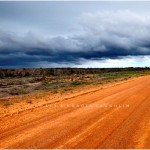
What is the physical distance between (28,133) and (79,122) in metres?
2.44

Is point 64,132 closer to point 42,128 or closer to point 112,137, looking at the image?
point 42,128

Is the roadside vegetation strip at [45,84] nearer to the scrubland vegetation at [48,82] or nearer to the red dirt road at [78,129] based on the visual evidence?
the scrubland vegetation at [48,82]

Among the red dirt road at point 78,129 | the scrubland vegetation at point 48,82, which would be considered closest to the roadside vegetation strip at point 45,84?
the scrubland vegetation at point 48,82

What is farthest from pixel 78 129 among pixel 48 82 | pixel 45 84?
pixel 48 82

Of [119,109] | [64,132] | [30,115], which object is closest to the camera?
[64,132]

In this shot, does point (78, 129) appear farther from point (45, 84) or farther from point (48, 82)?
point (48, 82)

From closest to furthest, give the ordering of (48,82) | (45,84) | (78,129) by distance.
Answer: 1. (78,129)
2. (45,84)
3. (48,82)

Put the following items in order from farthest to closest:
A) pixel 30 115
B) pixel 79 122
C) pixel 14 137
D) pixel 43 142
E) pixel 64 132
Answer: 1. pixel 30 115
2. pixel 79 122
3. pixel 64 132
4. pixel 14 137
5. pixel 43 142

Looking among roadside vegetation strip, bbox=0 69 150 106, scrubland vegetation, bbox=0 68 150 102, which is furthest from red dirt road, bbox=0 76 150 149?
roadside vegetation strip, bbox=0 69 150 106

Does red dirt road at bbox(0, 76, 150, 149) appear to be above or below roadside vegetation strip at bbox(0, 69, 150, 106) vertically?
above

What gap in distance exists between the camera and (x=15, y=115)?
40.2 ft

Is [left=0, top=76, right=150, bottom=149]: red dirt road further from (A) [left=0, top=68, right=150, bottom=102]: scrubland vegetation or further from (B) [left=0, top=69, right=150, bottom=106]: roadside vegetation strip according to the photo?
(B) [left=0, top=69, right=150, bottom=106]: roadside vegetation strip

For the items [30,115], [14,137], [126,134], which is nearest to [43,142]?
[14,137]

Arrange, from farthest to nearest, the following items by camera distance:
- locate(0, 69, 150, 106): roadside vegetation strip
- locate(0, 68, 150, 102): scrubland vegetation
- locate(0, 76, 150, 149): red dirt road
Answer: locate(0, 68, 150, 102): scrubland vegetation < locate(0, 69, 150, 106): roadside vegetation strip < locate(0, 76, 150, 149): red dirt road
